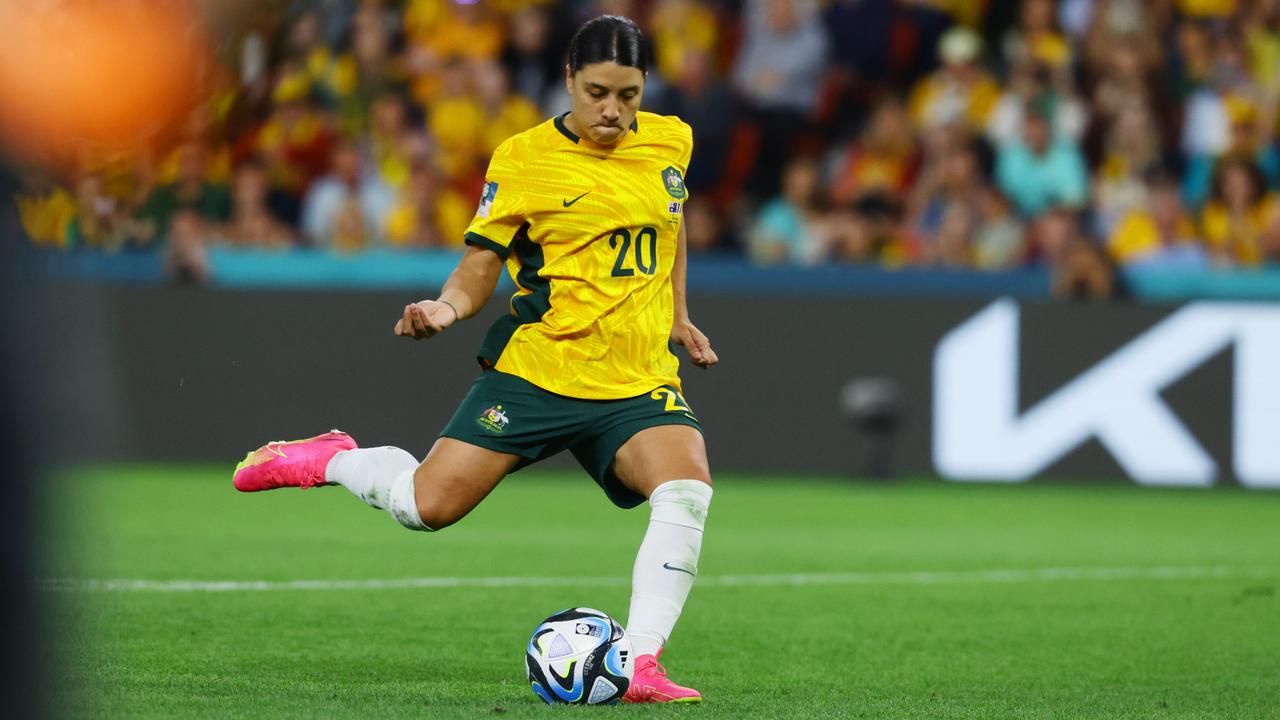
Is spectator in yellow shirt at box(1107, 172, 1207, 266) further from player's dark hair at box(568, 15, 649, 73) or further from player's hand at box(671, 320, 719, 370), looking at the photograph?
player's dark hair at box(568, 15, 649, 73)

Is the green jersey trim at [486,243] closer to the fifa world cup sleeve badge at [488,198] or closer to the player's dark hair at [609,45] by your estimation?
the fifa world cup sleeve badge at [488,198]

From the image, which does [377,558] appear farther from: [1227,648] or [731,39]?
[731,39]

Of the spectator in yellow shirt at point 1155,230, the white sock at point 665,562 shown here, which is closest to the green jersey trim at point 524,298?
the white sock at point 665,562

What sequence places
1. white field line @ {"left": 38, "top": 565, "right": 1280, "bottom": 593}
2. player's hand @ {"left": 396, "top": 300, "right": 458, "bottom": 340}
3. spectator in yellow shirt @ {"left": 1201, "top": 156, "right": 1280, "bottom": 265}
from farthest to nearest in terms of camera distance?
1. spectator in yellow shirt @ {"left": 1201, "top": 156, "right": 1280, "bottom": 265}
2. white field line @ {"left": 38, "top": 565, "right": 1280, "bottom": 593}
3. player's hand @ {"left": 396, "top": 300, "right": 458, "bottom": 340}

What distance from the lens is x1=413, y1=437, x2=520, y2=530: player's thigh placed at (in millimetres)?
4875

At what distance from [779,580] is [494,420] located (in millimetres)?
2994

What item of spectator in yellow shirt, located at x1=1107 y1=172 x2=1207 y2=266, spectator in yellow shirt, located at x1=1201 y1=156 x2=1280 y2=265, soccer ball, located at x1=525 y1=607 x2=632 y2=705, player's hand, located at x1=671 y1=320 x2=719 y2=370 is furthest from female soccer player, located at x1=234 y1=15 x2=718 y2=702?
spectator in yellow shirt, located at x1=1201 y1=156 x2=1280 y2=265

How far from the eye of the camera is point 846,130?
1505 centimetres

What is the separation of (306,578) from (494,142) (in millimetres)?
7773

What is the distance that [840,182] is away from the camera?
14555 millimetres

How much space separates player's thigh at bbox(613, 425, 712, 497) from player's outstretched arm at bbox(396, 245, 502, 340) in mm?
557

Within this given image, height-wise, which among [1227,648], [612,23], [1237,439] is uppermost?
[612,23]

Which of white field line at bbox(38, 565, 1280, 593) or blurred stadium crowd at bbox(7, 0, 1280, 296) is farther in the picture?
blurred stadium crowd at bbox(7, 0, 1280, 296)

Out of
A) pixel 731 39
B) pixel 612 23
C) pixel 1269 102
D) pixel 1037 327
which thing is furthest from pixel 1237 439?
pixel 612 23
